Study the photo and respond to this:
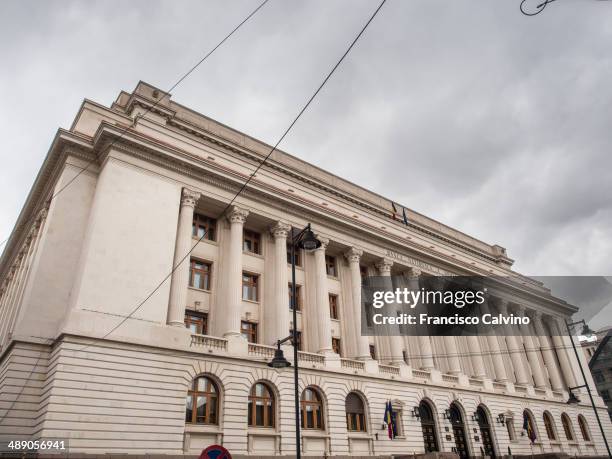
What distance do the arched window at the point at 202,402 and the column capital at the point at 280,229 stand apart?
11.0m

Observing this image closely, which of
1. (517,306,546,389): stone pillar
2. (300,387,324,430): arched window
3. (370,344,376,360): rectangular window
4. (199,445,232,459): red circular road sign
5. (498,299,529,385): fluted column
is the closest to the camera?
(199,445,232,459): red circular road sign

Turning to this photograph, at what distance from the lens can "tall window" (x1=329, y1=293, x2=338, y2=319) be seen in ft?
107

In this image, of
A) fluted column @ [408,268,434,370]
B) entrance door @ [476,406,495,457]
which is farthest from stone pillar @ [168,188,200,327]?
entrance door @ [476,406,495,457]

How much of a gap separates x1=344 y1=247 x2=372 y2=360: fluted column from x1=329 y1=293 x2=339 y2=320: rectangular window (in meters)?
1.27

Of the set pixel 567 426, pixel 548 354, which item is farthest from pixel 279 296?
pixel 548 354

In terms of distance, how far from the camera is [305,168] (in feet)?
126

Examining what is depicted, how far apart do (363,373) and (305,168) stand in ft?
58.3

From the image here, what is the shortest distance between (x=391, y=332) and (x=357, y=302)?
11.5 feet

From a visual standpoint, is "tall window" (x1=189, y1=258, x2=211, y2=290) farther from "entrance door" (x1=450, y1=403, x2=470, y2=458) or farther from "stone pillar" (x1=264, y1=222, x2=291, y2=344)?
"entrance door" (x1=450, y1=403, x2=470, y2=458)

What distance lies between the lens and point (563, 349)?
50.7m

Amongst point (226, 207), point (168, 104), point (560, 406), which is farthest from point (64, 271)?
point (560, 406)

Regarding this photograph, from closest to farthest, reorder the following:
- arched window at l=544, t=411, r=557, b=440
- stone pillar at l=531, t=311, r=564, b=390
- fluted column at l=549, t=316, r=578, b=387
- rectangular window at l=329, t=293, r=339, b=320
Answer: rectangular window at l=329, t=293, r=339, b=320 → arched window at l=544, t=411, r=557, b=440 → stone pillar at l=531, t=311, r=564, b=390 → fluted column at l=549, t=316, r=578, b=387

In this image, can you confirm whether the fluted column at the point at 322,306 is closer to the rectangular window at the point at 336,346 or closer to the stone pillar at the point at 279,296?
the rectangular window at the point at 336,346

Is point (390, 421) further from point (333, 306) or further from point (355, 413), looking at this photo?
point (333, 306)
